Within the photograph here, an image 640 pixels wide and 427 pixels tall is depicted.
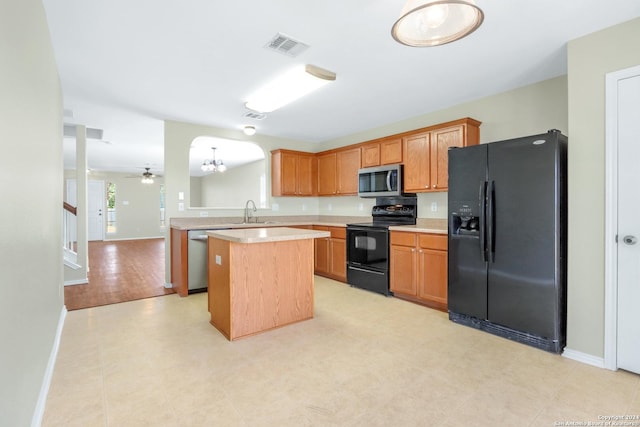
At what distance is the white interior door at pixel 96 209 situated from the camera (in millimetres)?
10023

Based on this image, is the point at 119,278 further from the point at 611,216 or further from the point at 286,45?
the point at 611,216

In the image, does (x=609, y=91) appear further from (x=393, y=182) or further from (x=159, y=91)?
(x=159, y=91)

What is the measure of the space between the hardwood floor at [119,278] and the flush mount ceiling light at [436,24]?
4.23 meters

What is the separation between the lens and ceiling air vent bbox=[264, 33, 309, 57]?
237 cm

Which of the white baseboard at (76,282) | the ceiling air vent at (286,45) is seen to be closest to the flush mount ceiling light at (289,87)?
the ceiling air vent at (286,45)

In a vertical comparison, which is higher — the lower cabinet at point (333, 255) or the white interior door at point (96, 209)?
the white interior door at point (96, 209)

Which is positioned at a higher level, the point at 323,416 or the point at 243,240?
the point at 243,240

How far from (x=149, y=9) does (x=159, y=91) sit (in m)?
1.54

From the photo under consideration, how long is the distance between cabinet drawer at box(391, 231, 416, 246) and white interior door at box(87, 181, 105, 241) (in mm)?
10194

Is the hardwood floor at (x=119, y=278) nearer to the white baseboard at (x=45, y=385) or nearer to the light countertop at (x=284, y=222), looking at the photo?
the light countertop at (x=284, y=222)

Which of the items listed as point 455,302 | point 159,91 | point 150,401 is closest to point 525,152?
point 455,302

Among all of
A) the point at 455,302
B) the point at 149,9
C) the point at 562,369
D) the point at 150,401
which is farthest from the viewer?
the point at 455,302

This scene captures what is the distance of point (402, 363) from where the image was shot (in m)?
2.33

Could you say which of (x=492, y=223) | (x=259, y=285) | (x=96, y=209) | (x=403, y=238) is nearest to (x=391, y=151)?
(x=403, y=238)
